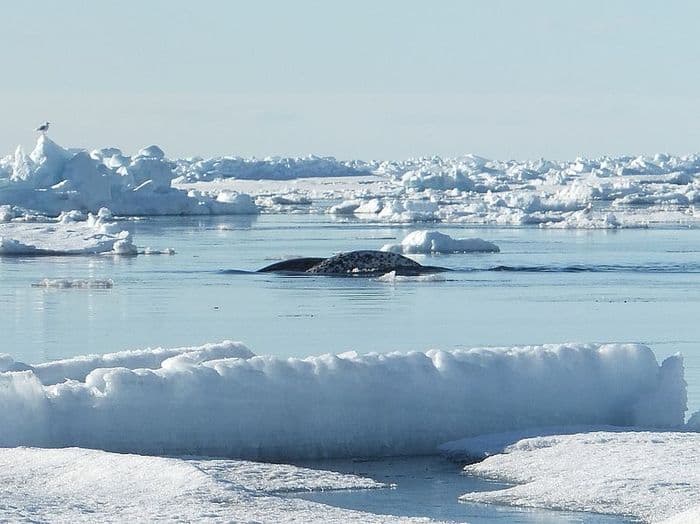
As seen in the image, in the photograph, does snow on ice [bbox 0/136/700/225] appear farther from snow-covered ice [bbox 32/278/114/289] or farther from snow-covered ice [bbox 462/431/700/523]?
snow-covered ice [bbox 462/431/700/523]

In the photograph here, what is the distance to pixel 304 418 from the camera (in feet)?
23.5

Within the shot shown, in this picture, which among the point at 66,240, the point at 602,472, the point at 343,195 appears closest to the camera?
the point at 602,472

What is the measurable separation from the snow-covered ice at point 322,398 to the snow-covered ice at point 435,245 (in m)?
17.2

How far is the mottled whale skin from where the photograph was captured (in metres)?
20.5

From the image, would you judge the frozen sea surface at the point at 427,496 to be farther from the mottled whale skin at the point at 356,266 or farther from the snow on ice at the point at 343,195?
the snow on ice at the point at 343,195

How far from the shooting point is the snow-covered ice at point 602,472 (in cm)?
570

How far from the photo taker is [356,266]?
67.8ft

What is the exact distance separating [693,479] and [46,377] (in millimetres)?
3454

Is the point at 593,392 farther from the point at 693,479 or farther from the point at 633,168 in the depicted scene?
the point at 633,168

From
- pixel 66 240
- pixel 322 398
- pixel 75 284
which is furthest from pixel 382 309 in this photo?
pixel 66 240

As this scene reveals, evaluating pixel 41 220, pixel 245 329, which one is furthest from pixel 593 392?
pixel 41 220

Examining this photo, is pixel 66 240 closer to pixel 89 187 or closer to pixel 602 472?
pixel 89 187

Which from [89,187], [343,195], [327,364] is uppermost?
[89,187]

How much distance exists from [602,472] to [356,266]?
47.8ft
